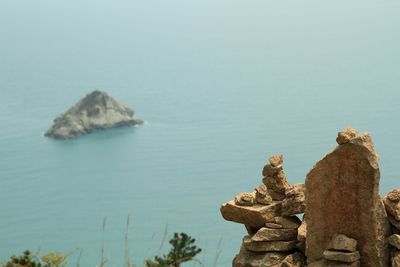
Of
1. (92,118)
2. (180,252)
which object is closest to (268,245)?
(180,252)

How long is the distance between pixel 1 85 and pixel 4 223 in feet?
175

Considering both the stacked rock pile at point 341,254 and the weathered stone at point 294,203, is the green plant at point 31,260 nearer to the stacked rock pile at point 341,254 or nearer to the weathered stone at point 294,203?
the stacked rock pile at point 341,254

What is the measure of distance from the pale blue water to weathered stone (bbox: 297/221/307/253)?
95.9 feet

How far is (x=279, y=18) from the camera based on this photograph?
162125 millimetres

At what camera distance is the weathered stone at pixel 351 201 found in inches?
530

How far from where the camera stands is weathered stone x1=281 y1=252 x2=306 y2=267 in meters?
14.1

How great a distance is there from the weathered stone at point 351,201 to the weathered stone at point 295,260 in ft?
1.05

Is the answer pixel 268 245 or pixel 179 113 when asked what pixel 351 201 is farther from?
pixel 179 113

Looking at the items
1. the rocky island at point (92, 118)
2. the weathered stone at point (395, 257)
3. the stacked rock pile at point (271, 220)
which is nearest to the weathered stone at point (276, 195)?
the stacked rock pile at point (271, 220)

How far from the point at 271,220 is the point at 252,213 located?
0.28 meters

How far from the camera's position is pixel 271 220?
48.0 ft

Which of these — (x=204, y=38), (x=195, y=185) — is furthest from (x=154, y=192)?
(x=204, y=38)

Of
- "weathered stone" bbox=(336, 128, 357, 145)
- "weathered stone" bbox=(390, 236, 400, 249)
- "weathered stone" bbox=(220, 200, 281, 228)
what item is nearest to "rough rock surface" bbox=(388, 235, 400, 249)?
"weathered stone" bbox=(390, 236, 400, 249)

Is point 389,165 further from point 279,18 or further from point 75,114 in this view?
point 279,18
